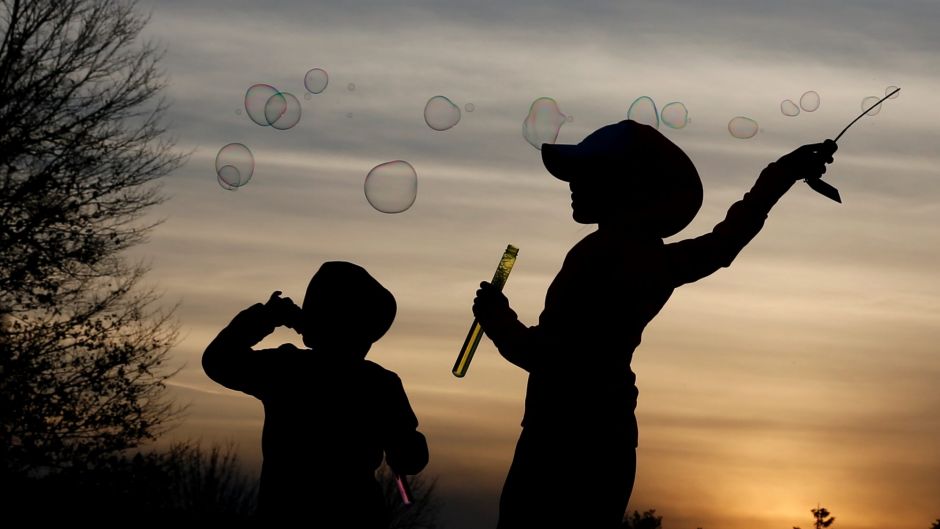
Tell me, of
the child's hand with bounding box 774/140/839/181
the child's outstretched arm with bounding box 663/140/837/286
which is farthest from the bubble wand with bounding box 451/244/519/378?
the child's hand with bounding box 774/140/839/181

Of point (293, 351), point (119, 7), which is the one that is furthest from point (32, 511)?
point (293, 351)

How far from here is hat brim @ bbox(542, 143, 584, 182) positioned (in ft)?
14.0

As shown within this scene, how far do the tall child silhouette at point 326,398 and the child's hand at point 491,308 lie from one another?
35 cm

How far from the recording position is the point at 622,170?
13.8 feet

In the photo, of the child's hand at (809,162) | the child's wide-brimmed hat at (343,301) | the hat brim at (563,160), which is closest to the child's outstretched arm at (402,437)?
the child's wide-brimmed hat at (343,301)

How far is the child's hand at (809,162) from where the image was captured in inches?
177

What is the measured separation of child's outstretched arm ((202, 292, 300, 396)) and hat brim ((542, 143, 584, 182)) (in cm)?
86

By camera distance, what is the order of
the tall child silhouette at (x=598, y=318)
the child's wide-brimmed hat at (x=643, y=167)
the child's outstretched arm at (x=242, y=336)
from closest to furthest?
the tall child silhouette at (x=598, y=318) → the child's outstretched arm at (x=242, y=336) → the child's wide-brimmed hat at (x=643, y=167)

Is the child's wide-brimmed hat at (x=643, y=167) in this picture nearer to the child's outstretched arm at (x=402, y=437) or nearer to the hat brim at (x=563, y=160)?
the hat brim at (x=563, y=160)

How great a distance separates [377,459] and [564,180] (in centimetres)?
100

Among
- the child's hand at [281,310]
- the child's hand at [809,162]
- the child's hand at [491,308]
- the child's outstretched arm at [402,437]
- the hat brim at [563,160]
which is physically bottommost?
the child's outstretched arm at [402,437]

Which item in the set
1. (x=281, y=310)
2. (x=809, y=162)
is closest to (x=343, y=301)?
(x=281, y=310)

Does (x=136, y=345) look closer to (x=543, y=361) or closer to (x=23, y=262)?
(x=23, y=262)

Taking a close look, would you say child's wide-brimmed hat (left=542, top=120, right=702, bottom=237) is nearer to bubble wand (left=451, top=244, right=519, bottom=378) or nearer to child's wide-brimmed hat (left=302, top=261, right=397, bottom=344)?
bubble wand (left=451, top=244, right=519, bottom=378)
